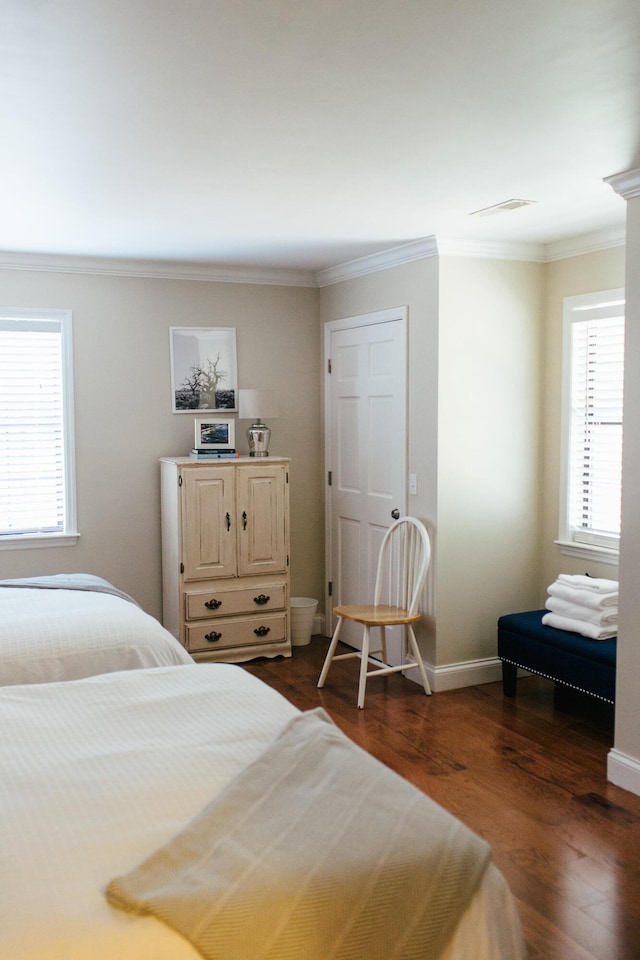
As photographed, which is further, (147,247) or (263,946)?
(147,247)

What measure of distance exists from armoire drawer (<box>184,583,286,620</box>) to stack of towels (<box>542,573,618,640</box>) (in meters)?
1.68

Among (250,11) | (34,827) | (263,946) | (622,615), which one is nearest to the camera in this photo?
(263,946)

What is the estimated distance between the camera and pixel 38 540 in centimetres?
492

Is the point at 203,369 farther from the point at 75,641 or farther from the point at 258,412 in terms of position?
the point at 75,641

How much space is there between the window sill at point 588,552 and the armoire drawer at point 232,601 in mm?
1722

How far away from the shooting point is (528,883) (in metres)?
2.70

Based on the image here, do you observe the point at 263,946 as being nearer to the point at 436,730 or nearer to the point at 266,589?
the point at 436,730

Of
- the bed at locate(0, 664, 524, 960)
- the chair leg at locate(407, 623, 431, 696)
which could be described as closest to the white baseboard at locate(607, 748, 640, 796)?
the chair leg at locate(407, 623, 431, 696)

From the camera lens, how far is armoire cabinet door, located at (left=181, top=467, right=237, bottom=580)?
16.1ft

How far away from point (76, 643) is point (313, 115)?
197 cm

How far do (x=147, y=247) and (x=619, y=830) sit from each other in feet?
12.0

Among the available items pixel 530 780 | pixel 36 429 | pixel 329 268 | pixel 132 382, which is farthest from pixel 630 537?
pixel 36 429

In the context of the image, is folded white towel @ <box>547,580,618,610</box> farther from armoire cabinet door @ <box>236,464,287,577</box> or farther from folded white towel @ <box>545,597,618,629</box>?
armoire cabinet door @ <box>236,464,287,577</box>

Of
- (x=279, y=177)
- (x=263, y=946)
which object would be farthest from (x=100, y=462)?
(x=263, y=946)
